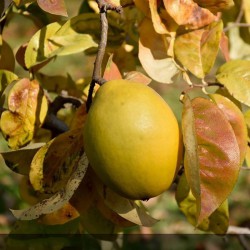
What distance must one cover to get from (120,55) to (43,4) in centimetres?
30

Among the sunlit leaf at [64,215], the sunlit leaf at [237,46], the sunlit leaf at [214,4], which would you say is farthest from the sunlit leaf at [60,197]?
the sunlit leaf at [237,46]

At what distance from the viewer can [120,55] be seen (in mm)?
1173

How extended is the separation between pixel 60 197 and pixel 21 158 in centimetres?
16

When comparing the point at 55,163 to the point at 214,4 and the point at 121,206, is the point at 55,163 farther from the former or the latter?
the point at 214,4

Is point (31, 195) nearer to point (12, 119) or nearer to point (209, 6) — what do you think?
point (12, 119)

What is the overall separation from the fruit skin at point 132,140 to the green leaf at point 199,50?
23 centimetres

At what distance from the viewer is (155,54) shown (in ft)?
3.27

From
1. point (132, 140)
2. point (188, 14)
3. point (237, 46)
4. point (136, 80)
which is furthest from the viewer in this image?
point (237, 46)

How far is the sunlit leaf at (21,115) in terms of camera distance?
3.20 ft

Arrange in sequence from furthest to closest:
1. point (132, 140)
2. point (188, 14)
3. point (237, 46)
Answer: point (237, 46) → point (188, 14) → point (132, 140)

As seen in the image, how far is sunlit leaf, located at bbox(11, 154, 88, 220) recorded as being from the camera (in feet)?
2.69

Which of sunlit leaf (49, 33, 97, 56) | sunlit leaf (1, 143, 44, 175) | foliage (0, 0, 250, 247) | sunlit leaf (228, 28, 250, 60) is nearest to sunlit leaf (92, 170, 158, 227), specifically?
foliage (0, 0, 250, 247)

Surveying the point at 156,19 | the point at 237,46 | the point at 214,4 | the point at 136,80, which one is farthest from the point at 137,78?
the point at 237,46

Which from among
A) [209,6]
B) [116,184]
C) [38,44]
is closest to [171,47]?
[209,6]
